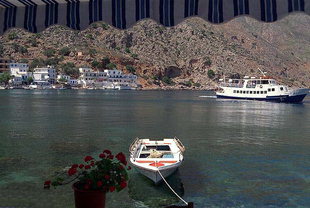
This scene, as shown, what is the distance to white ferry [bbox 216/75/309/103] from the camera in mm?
112562

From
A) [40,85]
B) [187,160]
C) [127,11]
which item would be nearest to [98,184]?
[127,11]

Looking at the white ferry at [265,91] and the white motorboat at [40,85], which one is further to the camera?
the white motorboat at [40,85]

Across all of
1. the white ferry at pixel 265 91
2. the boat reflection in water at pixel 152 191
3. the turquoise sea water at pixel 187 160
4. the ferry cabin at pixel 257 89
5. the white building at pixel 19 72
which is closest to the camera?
the boat reflection in water at pixel 152 191

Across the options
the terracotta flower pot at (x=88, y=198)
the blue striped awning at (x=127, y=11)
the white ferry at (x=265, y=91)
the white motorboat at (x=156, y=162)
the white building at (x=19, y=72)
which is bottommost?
the white motorboat at (x=156, y=162)

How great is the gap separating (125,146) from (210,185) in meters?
15.0

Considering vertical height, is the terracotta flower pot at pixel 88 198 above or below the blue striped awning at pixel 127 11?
below

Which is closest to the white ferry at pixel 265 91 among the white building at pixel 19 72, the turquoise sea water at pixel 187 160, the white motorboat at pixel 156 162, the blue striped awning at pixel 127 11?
the turquoise sea water at pixel 187 160

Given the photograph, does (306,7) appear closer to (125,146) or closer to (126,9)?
(126,9)

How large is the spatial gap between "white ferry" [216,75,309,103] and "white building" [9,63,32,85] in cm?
12326

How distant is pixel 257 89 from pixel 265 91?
3063mm

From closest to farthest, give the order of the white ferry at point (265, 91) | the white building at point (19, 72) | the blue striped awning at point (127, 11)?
1. the blue striped awning at point (127, 11)
2. the white ferry at point (265, 91)
3. the white building at point (19, 72)

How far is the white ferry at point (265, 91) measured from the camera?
369ft

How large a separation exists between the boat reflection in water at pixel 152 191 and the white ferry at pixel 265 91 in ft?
321

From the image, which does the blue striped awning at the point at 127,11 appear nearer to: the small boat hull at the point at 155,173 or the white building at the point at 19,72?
the small boat hull at the point at 155,173
